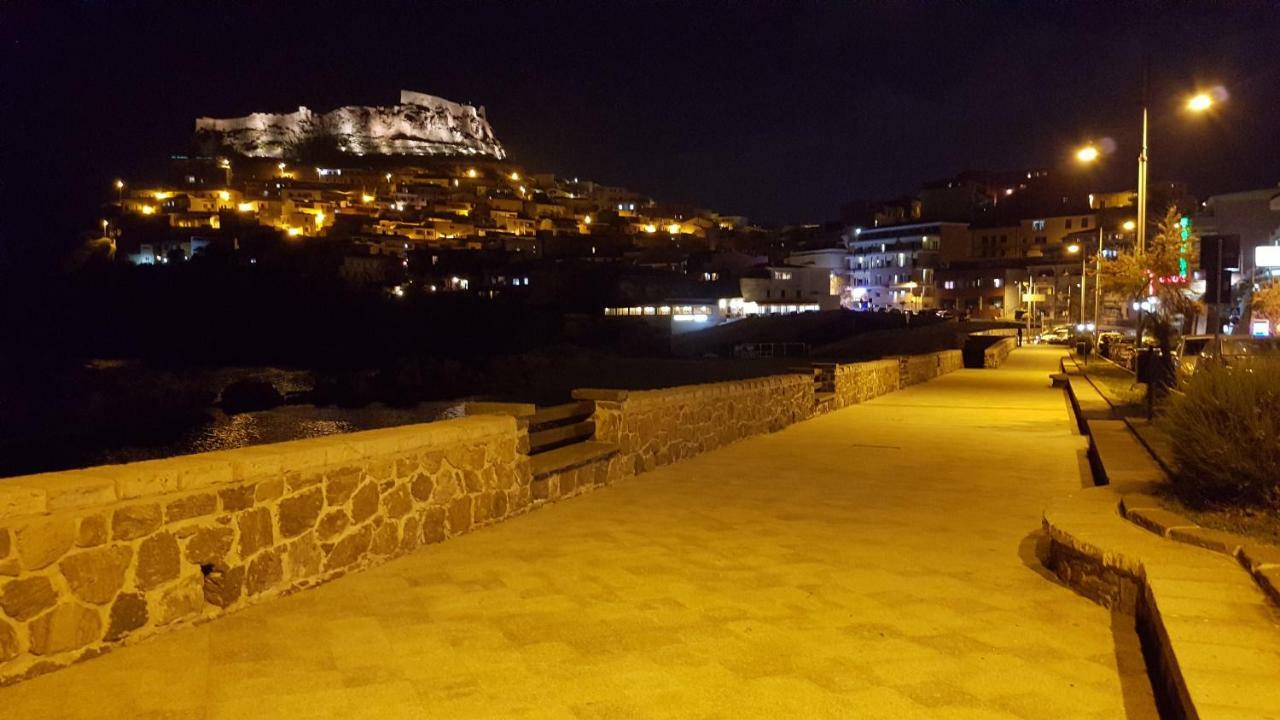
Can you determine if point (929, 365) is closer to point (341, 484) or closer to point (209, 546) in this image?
point (341, 484)

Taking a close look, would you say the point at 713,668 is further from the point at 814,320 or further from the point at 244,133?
the point at 244,133

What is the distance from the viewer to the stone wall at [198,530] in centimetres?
388

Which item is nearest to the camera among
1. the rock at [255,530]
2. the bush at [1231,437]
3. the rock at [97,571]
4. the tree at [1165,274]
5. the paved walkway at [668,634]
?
the paved walkway at [668,634]

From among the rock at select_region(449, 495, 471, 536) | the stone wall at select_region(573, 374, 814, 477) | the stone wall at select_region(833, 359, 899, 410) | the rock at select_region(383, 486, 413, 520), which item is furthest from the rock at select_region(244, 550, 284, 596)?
the stone wall at select_region(833, 359, 899, 410)

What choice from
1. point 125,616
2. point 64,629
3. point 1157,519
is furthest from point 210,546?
point 1157,519

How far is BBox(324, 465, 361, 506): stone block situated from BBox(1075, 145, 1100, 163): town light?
63.0ft

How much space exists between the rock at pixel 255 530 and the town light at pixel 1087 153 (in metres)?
19.9

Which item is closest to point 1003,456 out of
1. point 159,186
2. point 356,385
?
point 356,385

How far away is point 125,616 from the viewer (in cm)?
427

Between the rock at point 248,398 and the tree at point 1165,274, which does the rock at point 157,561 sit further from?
the rock at point 248,398

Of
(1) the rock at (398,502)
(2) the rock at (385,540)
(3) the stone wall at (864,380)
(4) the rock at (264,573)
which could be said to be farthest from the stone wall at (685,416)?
(4) the rock at (264,573)

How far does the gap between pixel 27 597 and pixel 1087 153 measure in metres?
21.4

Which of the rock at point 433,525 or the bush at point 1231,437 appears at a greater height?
the bush at point 1231,437

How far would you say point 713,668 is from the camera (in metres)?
4.13
